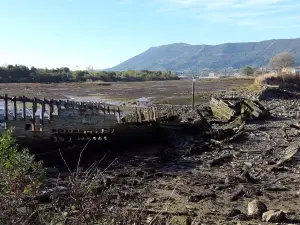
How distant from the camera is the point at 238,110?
32469 mm

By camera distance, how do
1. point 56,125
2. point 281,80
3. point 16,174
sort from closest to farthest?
point 16,174
point 56,125
point 281,80

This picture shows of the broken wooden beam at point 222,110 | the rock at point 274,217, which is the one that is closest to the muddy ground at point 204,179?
the rock at point 274,217

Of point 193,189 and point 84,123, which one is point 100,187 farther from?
point 84,123

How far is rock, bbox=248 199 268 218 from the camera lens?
1141 cm

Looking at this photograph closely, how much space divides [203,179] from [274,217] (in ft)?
16.6

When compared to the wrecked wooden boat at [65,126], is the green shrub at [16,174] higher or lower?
higher

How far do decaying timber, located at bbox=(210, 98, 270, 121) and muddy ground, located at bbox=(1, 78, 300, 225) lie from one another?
14.9 feet

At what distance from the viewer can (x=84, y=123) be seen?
2236 centimetres

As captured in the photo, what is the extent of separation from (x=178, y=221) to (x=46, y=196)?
11.8 feet

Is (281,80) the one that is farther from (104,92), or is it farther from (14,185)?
(14,185)

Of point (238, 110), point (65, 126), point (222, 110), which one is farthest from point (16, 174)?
point (238, 110)

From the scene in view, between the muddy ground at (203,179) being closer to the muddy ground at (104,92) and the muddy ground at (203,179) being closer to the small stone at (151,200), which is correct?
the small stone at (151,200)

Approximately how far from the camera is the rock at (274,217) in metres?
10.9

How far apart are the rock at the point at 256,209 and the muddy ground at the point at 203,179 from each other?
0.24 meters
